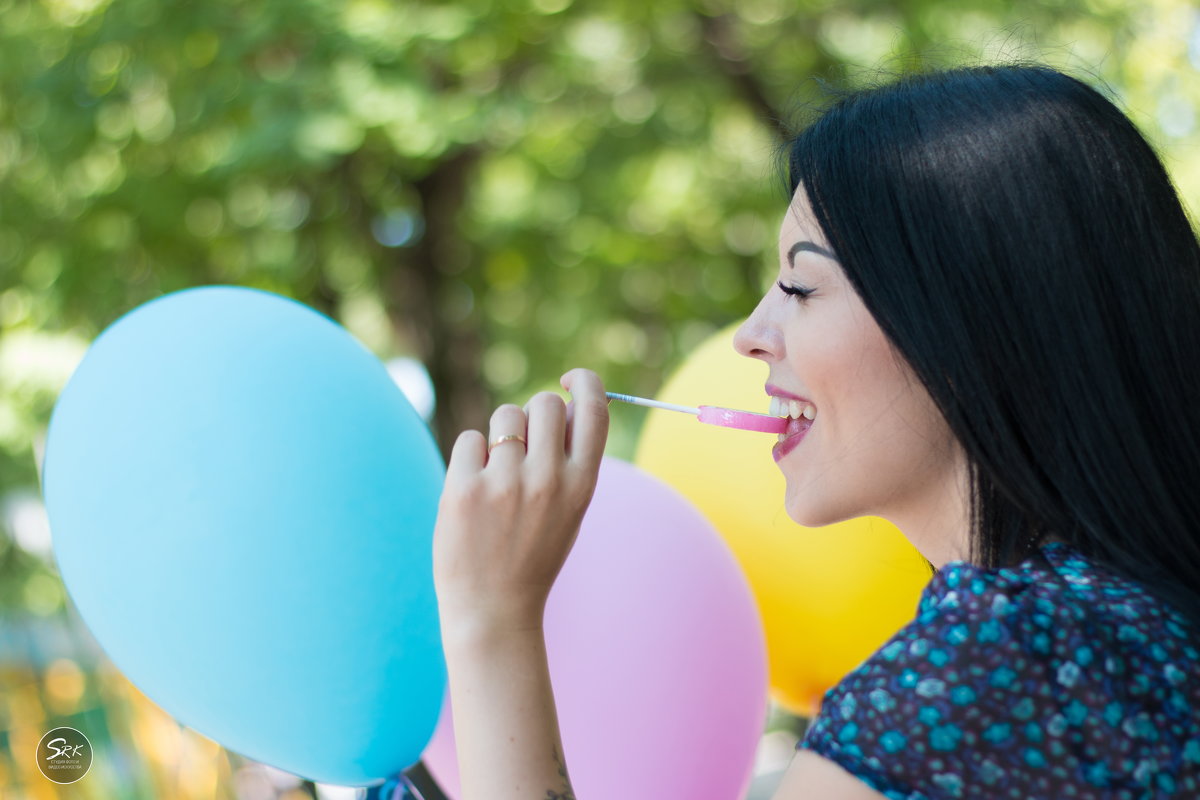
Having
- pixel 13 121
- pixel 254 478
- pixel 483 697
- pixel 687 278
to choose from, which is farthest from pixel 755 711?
pixel 687 278

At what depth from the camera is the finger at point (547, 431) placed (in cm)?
124

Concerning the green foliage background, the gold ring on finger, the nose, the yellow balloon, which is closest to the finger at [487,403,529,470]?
the gold ring on finger

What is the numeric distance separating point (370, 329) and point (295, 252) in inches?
102

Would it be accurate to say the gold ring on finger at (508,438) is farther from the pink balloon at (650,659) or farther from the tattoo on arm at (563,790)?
the pink balloon at (650,659)

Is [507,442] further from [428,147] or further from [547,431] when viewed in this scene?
[428,147]

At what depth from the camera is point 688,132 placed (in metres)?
6.52

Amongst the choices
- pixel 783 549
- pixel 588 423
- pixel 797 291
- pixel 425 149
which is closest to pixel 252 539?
pixel 588 423

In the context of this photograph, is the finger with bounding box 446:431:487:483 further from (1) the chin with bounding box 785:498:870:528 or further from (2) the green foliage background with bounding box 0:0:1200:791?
(2) the green foliage background with bounding box 0:0:1200:791

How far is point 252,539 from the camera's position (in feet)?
4.86

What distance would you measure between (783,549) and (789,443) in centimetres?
74

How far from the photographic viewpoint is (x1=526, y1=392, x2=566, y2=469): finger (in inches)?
48.8

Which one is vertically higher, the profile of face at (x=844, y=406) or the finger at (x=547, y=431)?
the profile of face at (x=844, y=406)

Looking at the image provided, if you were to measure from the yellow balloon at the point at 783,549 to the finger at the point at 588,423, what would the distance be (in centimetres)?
74

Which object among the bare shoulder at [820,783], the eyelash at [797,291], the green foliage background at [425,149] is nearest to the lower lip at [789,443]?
the eyelash at [797,291]
